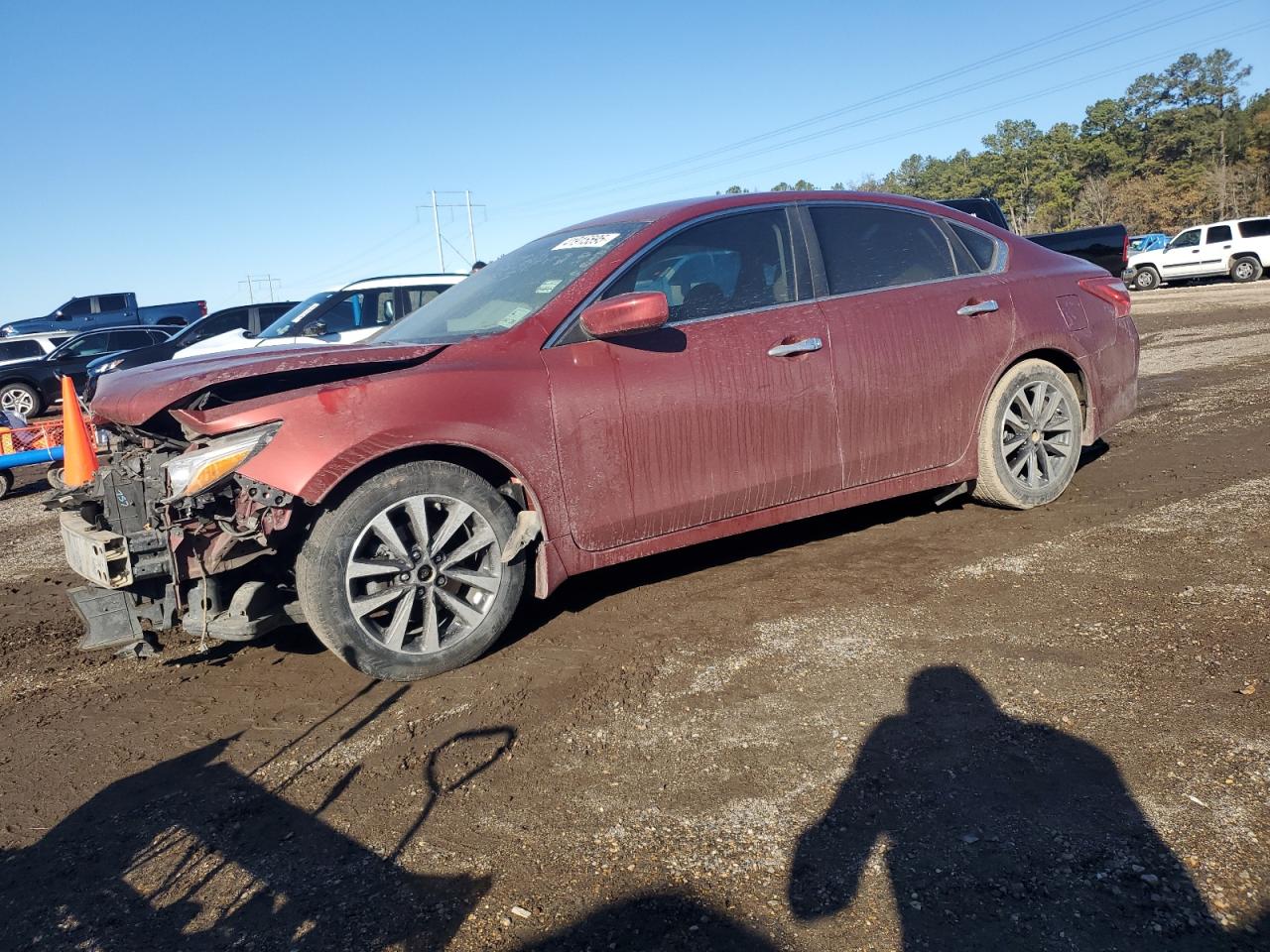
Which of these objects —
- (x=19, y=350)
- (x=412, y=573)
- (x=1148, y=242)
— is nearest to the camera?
(x=412, y=573)

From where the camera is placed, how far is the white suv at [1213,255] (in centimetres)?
2623

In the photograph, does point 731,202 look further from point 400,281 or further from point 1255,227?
point 1255,227

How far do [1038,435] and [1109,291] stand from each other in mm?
1053

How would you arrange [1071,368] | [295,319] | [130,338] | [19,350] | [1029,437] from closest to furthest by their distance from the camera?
1. [1029,437]
2. [1071,368]
3. [295,319]
4. [130,338]
5. [19,350]

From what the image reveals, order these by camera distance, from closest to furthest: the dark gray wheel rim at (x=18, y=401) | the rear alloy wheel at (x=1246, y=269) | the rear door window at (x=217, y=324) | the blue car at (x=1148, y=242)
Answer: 1. the rear door window at (x=217, y=324)
2. the dark gray wheel rim at (x=18, y=401)
3. the rear alloy wheel at (x=1246, y=269)
4. the blue car at (x=1148, y=242)

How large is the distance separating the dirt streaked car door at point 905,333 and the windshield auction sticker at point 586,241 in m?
1.03

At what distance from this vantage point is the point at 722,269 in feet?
14.1

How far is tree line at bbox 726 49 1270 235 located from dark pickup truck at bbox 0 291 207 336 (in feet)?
139

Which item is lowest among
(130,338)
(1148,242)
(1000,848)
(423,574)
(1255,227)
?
(1000,848)

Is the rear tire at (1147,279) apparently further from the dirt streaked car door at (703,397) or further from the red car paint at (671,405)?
the dirt streaked car door at (703,397)

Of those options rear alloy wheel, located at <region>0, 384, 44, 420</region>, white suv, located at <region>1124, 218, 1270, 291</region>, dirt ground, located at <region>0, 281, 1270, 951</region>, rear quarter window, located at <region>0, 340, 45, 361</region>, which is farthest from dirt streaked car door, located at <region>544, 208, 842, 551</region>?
white suv, located at <region>1124, 218, 1270, 291</region>

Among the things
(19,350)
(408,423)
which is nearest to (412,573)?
(408,423)

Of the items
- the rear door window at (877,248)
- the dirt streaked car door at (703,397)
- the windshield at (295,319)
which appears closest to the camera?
the dirt streaked car door at (703,397)

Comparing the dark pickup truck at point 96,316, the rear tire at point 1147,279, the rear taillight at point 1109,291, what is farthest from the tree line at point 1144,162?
the rear taillight at point 1109,291
